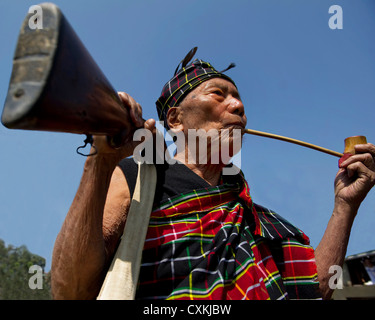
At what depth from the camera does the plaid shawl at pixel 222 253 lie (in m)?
1.58

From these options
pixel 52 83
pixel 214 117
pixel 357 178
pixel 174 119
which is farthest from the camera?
pixel 174 119

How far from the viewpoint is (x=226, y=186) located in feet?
7.04

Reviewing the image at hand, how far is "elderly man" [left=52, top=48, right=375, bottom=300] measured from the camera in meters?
1.42

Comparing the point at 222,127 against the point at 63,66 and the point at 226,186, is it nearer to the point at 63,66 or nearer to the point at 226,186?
the point at 226,186

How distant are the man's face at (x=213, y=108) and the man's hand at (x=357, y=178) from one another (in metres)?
0.90

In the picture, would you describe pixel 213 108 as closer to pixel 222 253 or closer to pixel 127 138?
pixel 127 138

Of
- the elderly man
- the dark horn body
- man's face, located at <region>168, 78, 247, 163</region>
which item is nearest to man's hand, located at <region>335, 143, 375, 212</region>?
the elderly man

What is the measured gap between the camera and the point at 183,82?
2.58 meters

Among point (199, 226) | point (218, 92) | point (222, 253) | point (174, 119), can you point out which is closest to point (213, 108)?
point (218, 92)

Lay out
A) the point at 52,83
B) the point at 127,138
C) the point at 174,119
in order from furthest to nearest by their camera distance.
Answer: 1. the point at 174,119
2. the point at 127,138
3. the point at 52,83

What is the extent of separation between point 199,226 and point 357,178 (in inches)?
54.3

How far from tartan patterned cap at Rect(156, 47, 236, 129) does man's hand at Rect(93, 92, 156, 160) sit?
0.90 m

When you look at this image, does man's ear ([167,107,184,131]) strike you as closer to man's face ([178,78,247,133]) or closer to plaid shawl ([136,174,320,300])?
man's face ([178,78,247,133])
